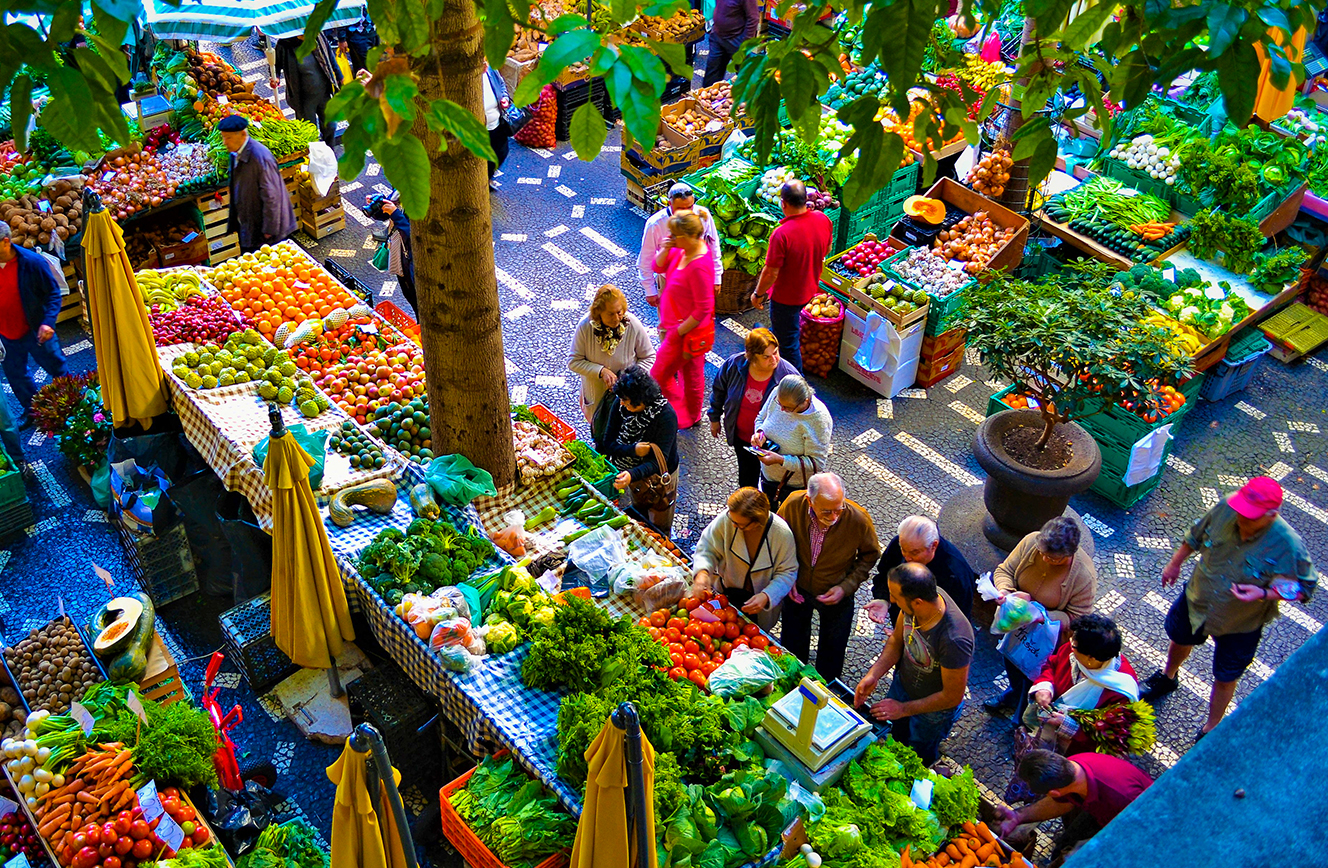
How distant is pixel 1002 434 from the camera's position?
24.4 ft

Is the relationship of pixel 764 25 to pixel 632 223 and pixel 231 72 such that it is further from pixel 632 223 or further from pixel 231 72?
pixel 231 72

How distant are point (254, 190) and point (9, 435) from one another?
269 centimetres

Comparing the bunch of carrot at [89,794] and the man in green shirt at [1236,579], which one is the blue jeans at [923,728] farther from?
the bunch of carrot at [89,794]

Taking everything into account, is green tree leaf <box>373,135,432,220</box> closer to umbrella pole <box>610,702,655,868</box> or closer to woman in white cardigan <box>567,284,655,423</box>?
umbrella pole <box>610,702,655,868</box>

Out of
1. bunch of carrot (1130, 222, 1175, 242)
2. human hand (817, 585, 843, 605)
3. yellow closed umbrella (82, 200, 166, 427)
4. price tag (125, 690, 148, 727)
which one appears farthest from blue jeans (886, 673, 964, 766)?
bunch of carrot (1130, 222, 1175, 242)

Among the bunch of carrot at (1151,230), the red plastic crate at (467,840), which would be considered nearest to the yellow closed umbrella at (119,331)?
the red plastic crate at (467,840)

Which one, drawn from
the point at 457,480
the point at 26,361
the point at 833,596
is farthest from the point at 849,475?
the point at 26,361

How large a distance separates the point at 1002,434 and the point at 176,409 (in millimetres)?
5327

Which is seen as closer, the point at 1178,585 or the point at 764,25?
the point at 1178,585

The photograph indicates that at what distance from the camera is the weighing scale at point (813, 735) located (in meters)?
5.18

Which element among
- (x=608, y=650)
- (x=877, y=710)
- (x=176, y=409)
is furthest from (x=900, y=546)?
(x=176, y=409)

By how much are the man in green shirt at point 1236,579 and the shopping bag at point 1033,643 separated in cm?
86

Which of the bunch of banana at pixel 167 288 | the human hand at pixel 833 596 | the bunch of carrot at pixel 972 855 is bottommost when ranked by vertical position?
the bunch of carrot at pixel 972 855

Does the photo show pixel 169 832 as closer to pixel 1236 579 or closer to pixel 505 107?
pixel 1236 579
